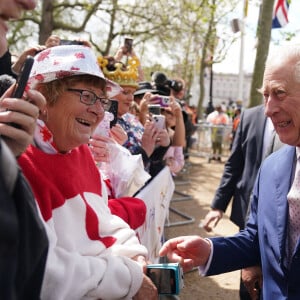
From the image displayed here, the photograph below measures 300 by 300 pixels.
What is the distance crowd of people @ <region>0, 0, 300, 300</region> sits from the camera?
2.57ft

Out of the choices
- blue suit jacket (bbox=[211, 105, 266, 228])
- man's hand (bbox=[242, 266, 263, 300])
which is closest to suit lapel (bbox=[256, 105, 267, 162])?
blue suit jacket (bbox=[211, 105, 266, 228])

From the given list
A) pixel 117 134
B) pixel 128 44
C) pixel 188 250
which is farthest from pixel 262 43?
pixel 188 250

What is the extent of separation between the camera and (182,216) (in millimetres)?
6594

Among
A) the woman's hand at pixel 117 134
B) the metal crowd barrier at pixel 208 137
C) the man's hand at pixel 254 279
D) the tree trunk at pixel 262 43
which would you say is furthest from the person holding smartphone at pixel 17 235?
the metal crowd barrier at pixel 208 137

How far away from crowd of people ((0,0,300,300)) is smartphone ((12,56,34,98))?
29mm

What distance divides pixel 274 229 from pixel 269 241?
2.8 inches

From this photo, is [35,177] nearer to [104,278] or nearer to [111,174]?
[104,278]

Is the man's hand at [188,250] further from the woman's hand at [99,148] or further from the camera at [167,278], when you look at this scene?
the woman's hand at [99,148]

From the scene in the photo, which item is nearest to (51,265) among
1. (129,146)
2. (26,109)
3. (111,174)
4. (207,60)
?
(26,109)

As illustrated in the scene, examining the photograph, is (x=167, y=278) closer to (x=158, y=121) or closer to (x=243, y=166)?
(x=158, y=121)

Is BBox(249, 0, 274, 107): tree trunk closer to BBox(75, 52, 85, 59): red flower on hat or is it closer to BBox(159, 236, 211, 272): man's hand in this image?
BBox(159, 236, 211, 272): man's hand

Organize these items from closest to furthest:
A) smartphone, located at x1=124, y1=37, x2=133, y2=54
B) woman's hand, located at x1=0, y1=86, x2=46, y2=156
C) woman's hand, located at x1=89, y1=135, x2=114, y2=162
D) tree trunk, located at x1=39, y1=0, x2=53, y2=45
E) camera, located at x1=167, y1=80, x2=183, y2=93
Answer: woman's hand, located at x1=0, y1=86, x2=46, y2=156 → woman's hand, located at x1=89, y1=135, x2=114, y2=162 → smartphone, located at x1=124, y1=37, x2=133, y2=54 → camera, located at x1=167, y1=80, x2=183, y2=93 → tree trunk, located at x1=39, y1=0, x2=53, y2=45

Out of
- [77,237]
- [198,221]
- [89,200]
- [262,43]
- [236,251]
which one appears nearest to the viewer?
[77,237]

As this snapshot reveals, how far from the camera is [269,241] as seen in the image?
1877mm
